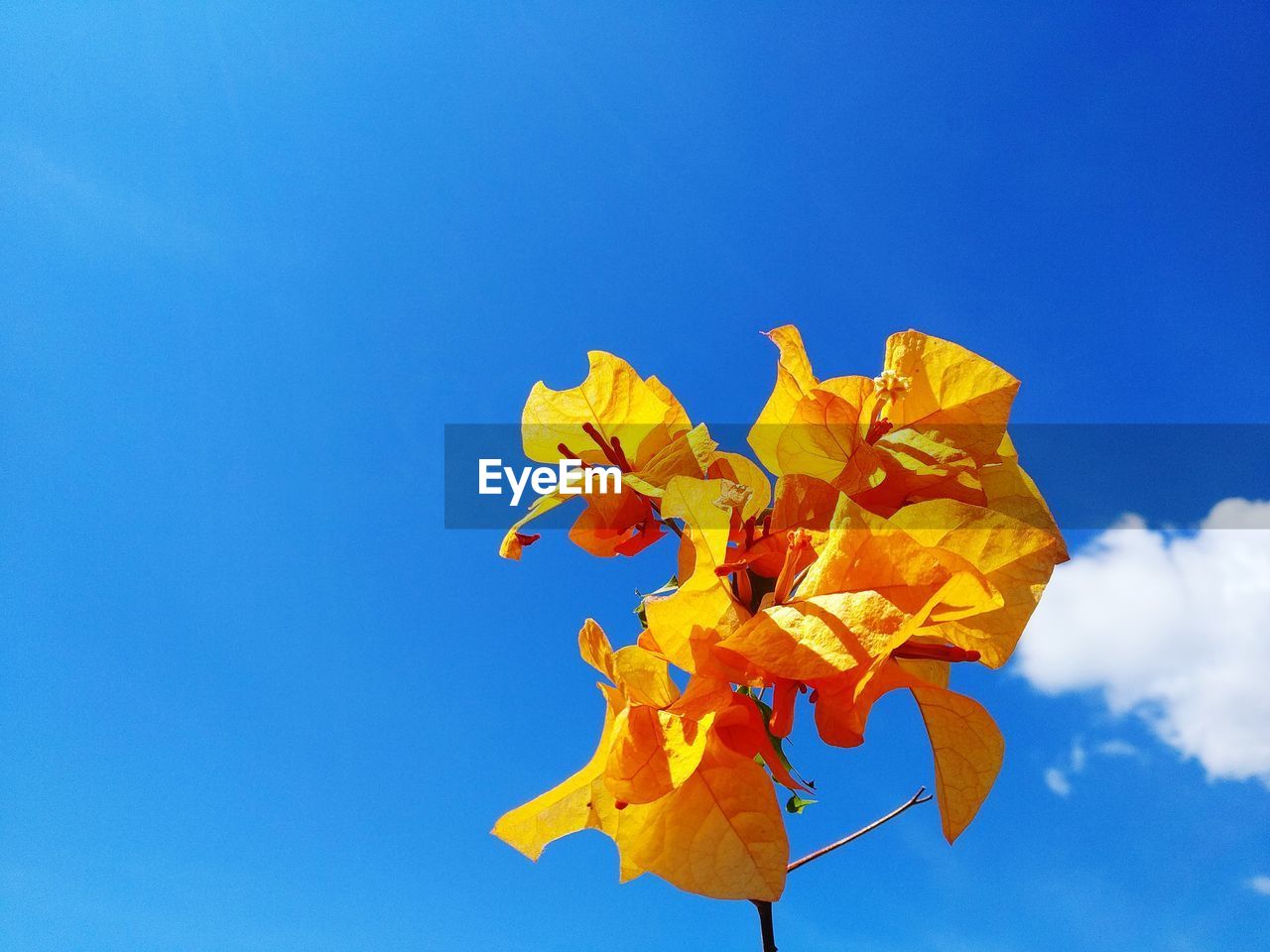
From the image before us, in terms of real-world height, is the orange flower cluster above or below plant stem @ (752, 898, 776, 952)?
above

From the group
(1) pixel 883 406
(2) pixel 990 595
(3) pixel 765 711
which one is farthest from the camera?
(1) pixel 883 406

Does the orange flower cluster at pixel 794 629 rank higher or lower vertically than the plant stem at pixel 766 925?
higher

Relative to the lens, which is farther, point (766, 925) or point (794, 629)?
point (766, 925)

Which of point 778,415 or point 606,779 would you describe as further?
point 778,415

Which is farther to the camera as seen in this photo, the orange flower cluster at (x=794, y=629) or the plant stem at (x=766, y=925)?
the plant stem at (x=766, y=925)

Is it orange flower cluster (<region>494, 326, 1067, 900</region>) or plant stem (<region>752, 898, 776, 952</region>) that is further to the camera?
plant stem (<region>752, 898, 776, 952</region>)

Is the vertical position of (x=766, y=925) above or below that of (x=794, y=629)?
below

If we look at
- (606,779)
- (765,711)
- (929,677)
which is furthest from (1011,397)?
(606,779)

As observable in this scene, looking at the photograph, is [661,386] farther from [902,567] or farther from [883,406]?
[902,567]
